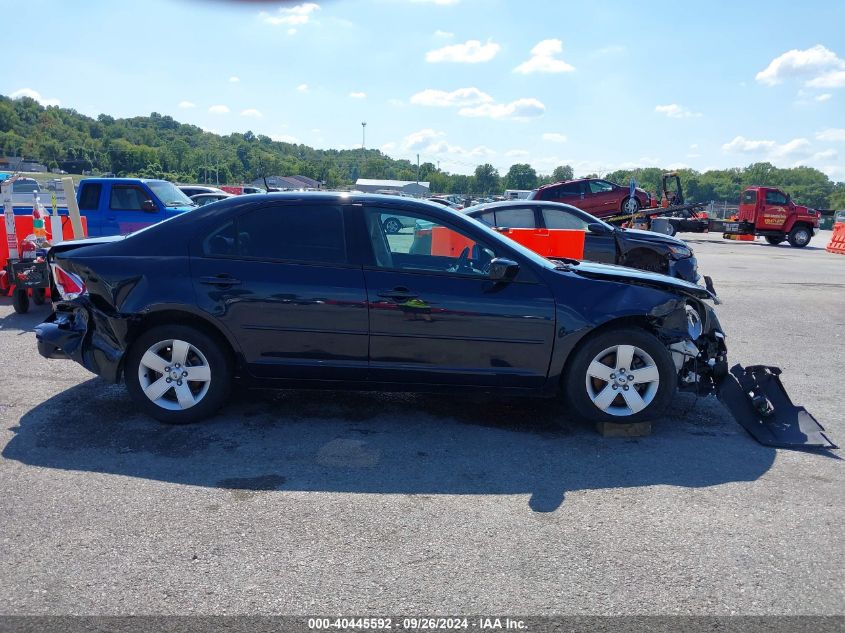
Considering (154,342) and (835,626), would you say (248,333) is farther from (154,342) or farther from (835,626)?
(835,626)

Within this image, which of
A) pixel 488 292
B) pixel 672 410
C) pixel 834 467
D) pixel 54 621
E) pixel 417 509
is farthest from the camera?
pixel 672 410

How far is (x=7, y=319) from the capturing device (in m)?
8.27

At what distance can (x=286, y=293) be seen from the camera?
15.4ft

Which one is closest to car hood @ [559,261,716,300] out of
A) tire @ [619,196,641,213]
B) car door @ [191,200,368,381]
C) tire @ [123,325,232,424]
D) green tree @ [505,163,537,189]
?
car door @ [191,200,368,381]

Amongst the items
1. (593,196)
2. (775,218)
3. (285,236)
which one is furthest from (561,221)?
(775,218)

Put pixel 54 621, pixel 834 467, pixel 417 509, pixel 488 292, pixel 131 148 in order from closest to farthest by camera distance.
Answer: pixel 54 621
pixel 417 509
pixel 834 467
pixel 488 292
pixel 131 148

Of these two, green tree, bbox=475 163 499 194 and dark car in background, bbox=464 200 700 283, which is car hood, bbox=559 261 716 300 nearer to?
dark car in background, bbox=464 200 700 283

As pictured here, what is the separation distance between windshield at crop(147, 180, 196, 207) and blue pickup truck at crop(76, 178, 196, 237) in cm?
12

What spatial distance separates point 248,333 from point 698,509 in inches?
120

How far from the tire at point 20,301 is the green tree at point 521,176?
105 m

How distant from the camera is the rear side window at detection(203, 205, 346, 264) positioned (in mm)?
4789

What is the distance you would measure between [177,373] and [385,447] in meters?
1.58

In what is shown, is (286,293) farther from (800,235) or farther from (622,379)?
(800,235)

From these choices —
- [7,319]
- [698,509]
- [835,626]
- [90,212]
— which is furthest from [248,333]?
[90,212]
